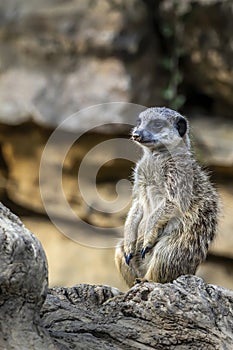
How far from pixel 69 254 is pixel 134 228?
9.08ft

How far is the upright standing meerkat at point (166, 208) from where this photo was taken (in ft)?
8.98

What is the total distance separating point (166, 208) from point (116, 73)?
240 cm

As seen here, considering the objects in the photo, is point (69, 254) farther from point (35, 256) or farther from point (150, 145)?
point (35, 256)

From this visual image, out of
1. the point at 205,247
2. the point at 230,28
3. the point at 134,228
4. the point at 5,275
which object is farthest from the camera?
the point at 230,28

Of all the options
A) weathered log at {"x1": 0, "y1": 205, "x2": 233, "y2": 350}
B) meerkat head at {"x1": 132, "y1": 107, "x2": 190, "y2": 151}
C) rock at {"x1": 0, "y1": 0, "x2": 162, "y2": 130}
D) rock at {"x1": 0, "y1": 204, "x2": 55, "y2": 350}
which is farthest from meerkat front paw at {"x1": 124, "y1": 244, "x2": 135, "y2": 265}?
rock at {"x1": 0, "y1": 0, "x2": 162, "y2": 130}

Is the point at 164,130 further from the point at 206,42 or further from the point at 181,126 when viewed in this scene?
the point at 206,42

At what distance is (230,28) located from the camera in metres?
4.84

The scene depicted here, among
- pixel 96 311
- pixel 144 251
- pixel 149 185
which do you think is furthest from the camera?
pixel 149 185

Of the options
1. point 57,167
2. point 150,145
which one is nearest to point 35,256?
point 150,145

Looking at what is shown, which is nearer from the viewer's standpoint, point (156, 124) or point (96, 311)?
point (96, 311)

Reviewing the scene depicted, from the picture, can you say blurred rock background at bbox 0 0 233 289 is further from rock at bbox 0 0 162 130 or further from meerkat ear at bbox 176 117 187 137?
meerkat ear at bbox 176 117 187 137

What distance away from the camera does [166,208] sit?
2.86 metres

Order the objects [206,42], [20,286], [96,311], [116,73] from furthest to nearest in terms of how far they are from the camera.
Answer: [116,73], [206,42], [96,311], [20,286]

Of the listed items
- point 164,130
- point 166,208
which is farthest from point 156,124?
point 166,208
